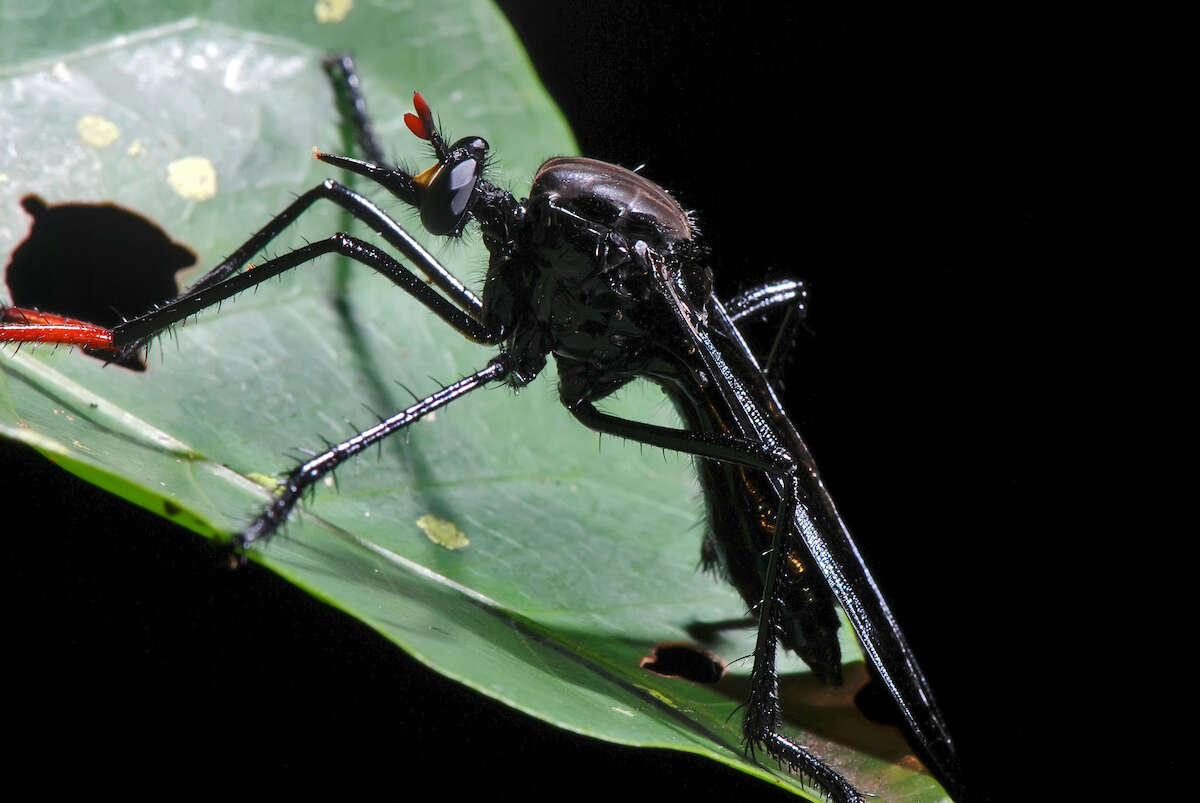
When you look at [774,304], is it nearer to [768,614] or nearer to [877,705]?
[768,614]

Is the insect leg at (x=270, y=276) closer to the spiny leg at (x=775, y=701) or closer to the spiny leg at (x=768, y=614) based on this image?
the spiny leg at (x=768, y=614)

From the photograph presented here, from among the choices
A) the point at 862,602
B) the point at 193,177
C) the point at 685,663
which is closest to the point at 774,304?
the point at 862,602

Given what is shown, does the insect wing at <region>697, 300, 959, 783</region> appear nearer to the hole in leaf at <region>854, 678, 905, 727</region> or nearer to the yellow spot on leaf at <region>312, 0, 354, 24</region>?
the hole in leaf at <region>854, 678, 905, 727</region>

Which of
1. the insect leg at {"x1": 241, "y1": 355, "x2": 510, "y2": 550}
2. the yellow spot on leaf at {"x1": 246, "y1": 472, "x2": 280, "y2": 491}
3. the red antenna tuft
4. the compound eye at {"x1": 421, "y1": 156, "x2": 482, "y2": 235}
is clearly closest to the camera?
the insect leg at {"x1": 241, "y1": 355, "x2": 510, "y2": 550}

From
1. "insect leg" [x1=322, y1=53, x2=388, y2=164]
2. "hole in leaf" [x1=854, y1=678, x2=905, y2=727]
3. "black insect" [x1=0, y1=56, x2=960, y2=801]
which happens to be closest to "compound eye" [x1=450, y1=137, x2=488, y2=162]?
"black insect" [x1=0, y1=56, x2=960, y2=801]

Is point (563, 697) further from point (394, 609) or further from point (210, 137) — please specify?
point (210, 137)
